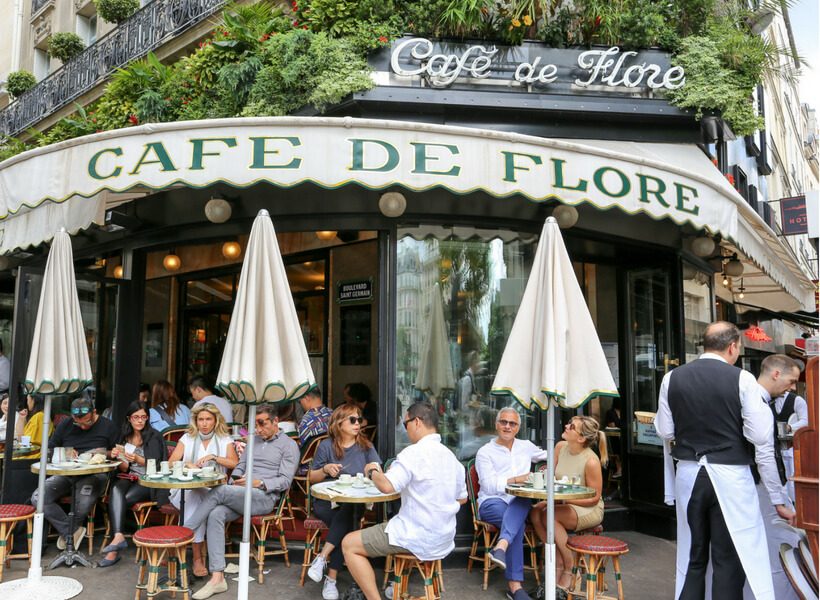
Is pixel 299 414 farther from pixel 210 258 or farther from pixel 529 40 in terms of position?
pixel 529 40

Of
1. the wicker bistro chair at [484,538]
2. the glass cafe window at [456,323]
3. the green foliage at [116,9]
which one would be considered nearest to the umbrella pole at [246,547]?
the wicker bistro chair at [484,538]

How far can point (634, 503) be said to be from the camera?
24.9ft

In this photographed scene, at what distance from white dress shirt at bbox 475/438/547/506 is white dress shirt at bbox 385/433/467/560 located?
0.93 m

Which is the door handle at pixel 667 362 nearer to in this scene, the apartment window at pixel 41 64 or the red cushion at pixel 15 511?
the red cushion at pixel 15 511

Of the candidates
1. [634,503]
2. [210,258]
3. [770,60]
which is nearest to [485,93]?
[770,60]

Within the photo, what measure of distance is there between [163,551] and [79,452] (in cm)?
214

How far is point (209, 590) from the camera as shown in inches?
207

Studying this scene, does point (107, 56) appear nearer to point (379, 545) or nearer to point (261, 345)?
point (261, 345)

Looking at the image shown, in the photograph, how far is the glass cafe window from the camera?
21.4 ft

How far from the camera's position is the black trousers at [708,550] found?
163 inches

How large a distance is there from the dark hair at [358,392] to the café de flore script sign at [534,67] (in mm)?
4308

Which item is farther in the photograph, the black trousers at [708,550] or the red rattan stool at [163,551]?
the red rattan stool at [163,551]

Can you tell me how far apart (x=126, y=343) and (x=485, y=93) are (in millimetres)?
5117

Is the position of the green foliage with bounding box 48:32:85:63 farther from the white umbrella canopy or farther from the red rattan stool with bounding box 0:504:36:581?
the white umbrella canopy
